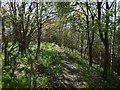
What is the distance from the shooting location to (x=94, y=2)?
18.1 m

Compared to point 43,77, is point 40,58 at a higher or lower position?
higher

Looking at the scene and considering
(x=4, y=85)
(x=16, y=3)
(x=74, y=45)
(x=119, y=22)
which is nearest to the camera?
(x=119, y=22)

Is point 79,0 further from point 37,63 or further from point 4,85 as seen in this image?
point 4,85

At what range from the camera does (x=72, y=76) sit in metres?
17.7

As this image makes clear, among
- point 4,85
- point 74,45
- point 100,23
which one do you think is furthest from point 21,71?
point 74,45

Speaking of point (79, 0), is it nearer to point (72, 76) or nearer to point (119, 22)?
point (72, 76)

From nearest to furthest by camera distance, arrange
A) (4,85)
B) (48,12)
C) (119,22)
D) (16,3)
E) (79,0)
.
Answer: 1. (119,22)
2. (4,85)
3. (16,3)
4. (79,0)
5. (48,12)

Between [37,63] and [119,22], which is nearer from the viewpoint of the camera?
[119,22]

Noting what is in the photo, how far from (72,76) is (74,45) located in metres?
25.6

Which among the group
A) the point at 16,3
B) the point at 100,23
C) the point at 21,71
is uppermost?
the point at 16,3

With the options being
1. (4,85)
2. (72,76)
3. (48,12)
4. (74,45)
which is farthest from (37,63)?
(74,45)

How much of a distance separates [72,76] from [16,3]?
6.18 meters

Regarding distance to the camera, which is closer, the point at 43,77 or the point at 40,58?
the point at 43,77

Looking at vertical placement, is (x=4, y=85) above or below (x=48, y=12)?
below
